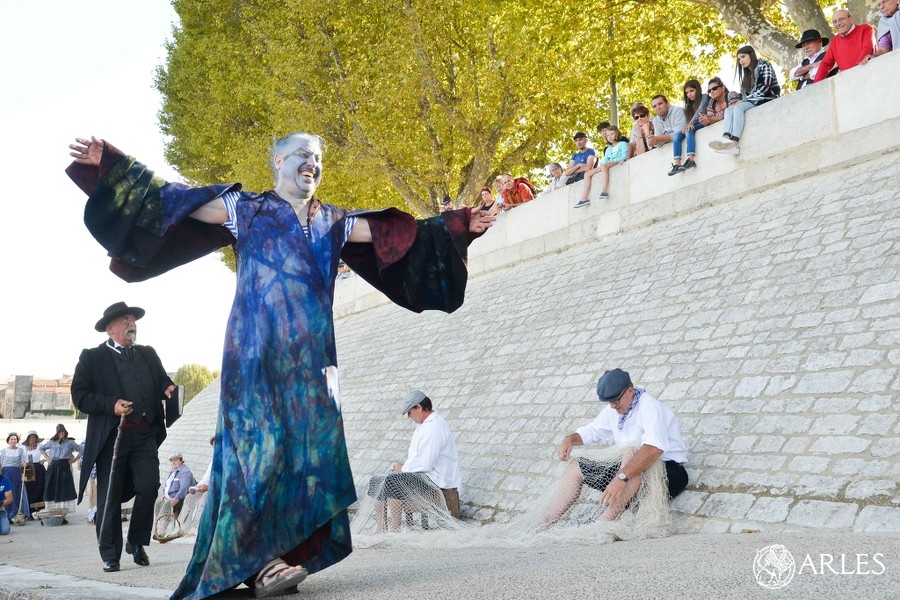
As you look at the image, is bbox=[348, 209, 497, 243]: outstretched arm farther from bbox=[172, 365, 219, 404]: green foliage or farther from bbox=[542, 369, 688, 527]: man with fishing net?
bbox=[172, 365, 219, 404]: green foliage

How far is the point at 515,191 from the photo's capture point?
16.1 metres

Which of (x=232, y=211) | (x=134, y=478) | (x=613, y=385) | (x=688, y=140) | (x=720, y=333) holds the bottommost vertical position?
(x=134, y=478)

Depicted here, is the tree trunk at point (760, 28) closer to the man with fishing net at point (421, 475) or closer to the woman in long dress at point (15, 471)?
the man with fishing net at point (421, 475)

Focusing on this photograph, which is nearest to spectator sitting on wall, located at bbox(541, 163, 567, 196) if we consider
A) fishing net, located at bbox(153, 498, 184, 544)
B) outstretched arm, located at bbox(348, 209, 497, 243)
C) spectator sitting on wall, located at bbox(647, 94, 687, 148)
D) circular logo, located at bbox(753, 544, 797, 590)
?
spectator sitting on wall, located at bbox(647, 94, 687, 148)

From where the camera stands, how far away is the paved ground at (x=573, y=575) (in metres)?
3.16

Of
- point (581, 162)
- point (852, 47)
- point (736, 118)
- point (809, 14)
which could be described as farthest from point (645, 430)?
point (809, 14)

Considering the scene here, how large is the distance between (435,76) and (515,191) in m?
5.90

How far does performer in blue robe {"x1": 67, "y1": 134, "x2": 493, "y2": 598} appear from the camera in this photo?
369 cm

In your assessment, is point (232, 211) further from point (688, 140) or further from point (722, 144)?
point (688, 140)

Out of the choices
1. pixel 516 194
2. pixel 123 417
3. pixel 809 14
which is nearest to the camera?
pixel 123 417

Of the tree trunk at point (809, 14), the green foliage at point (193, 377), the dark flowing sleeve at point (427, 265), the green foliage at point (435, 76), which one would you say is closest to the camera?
the dark flowing sleeve at point (427, 265)

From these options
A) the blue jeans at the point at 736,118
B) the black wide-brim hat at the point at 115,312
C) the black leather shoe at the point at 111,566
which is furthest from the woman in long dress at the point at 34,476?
the blue jeans at the point at 736,118

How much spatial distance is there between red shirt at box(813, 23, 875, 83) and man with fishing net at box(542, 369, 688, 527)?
5493 mm

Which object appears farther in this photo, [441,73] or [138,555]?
[441,73]
